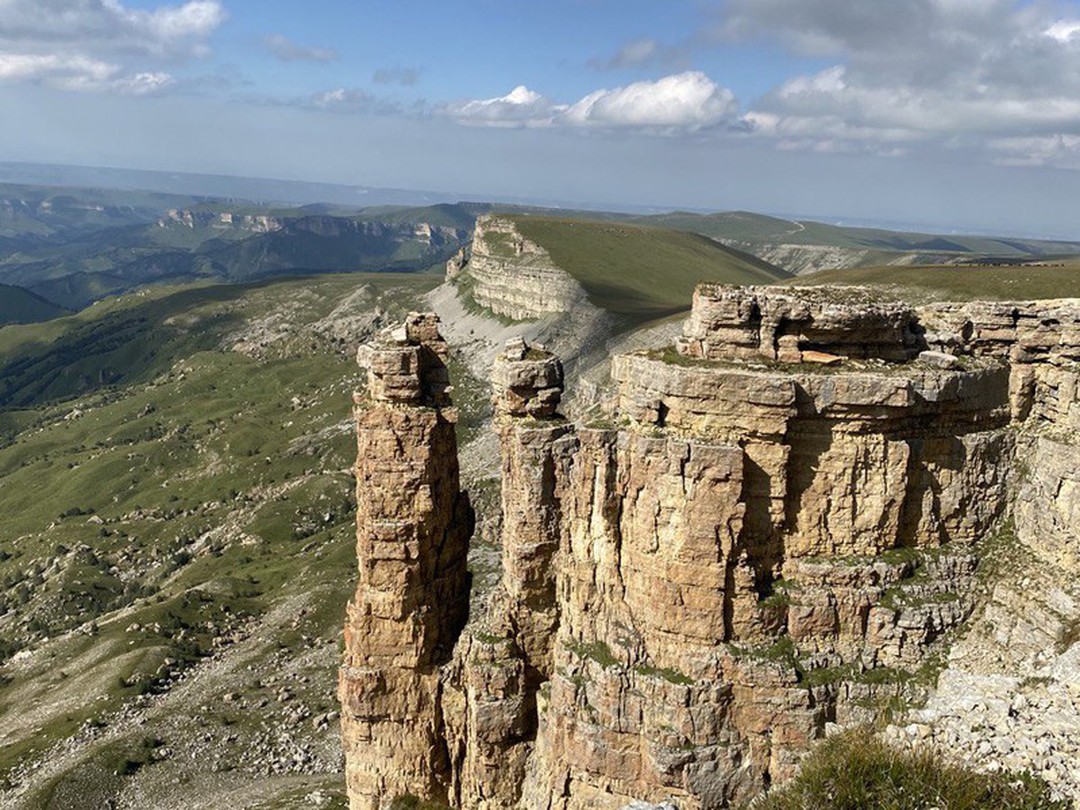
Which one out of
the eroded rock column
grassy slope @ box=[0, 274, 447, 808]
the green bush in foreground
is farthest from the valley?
the eroded rock column

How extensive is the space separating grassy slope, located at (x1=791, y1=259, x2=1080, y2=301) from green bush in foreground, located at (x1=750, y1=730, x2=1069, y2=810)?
106m

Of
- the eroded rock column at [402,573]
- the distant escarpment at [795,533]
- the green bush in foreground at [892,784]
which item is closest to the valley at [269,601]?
the distant escarpment at [795,533]

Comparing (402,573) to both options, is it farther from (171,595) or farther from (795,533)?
(171,595)

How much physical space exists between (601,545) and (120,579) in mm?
131169

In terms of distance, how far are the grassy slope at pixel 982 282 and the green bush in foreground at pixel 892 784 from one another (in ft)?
349

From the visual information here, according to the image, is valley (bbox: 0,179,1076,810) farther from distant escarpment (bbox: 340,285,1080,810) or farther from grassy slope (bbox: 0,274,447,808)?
grassy slope (bbox: 0,274,447,808)

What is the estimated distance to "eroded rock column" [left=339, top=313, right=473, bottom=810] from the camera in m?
37.6

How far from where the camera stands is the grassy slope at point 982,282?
4601 inches

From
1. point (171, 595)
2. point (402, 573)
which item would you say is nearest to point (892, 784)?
point (402, 573)

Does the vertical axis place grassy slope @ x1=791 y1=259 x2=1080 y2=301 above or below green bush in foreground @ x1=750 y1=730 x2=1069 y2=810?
above

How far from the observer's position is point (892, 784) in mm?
22516

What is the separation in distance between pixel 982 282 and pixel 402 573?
122985 mm

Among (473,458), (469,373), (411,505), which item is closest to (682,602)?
(411,505)

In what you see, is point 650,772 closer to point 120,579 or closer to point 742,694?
point 742,694
